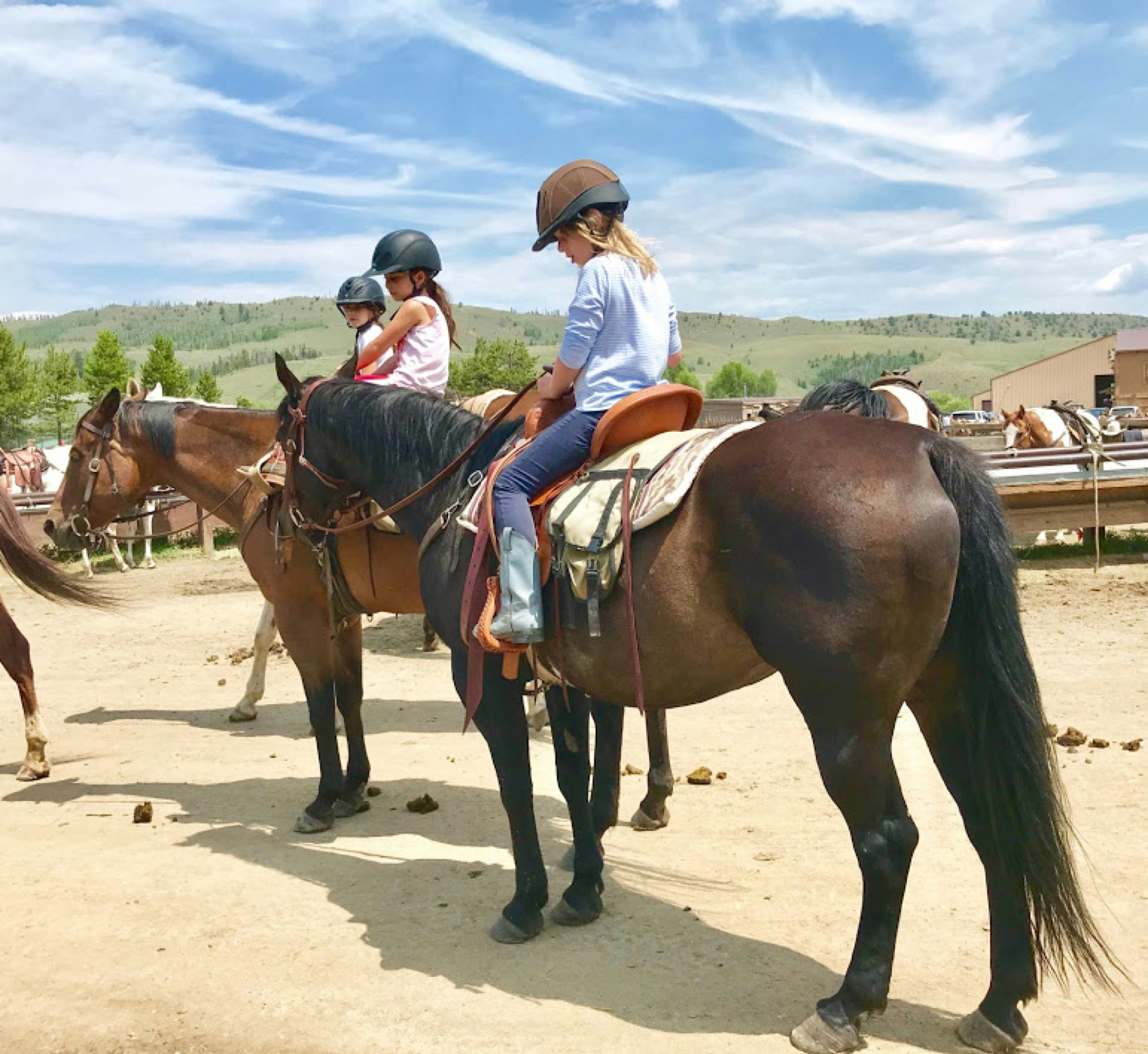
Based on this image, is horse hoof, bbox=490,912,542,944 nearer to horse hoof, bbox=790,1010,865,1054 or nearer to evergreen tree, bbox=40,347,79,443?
horse hoof, bbox=790,1010,865,1054

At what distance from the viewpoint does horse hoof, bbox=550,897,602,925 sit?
4.71m

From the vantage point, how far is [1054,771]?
351 centimetres

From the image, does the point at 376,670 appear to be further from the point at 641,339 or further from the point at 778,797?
the point at 641,339

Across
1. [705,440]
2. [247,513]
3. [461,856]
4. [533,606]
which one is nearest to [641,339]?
[705,440]

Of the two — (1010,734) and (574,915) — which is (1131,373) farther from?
(1010,734)

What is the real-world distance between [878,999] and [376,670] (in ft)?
24.4

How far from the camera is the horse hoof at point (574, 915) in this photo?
4.71 meters

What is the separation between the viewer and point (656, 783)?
5.81 m

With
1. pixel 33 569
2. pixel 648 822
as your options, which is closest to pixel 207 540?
pixel 33 569

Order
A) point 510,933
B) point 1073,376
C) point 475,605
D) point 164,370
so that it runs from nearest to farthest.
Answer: point 475,605 < point 510,933 < point 164,370 < point 1073,376

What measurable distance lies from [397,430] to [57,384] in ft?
175

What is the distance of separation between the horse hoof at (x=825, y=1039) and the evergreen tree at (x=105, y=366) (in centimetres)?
5255

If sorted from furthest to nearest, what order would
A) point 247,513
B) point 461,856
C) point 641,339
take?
point 247,513 < point 461,856 < point 641,339

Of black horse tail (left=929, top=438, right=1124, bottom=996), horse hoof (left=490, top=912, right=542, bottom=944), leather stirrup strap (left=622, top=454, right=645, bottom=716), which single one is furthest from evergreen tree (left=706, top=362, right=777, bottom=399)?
black horse tail (left=929, top=438, right=1124, bottom=996)
